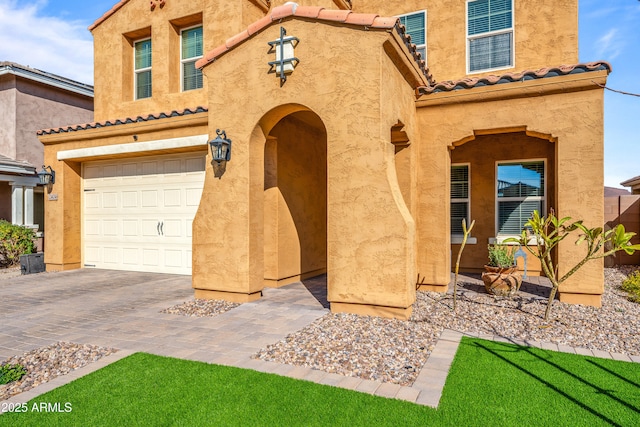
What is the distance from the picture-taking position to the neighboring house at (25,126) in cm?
1506

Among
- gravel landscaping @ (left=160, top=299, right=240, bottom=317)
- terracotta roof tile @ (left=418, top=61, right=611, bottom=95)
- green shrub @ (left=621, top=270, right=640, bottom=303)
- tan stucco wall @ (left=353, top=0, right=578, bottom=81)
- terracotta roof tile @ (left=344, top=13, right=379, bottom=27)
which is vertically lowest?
gravel landscaping @ (left=160, top=299, right=240, bottom=317)

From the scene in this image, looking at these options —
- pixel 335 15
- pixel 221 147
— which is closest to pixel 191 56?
pixel 221 147

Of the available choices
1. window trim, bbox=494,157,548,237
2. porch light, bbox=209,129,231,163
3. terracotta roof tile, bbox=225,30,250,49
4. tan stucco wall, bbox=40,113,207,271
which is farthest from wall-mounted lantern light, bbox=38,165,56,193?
window trim, bbox=494,157,548,237

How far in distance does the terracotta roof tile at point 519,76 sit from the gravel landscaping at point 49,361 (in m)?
7.38

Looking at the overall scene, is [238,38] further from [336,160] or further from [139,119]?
[139,119]

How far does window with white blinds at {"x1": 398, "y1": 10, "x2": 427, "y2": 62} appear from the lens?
1077 cm

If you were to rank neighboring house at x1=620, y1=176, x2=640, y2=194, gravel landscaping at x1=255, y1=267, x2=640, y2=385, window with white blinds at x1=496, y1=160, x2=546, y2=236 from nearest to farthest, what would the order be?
gravel landscaping at x1=255, y1=267, x2=640, y2=385, window with white blinds at x1=496, y1=160, x2=546, y2=236, neighboring house at x1=620, y1=176, x2=640, y2=194

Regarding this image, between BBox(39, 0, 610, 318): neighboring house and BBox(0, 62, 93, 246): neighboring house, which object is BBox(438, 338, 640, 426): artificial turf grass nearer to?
BBox(39, 0, 610, 318): neighboring house

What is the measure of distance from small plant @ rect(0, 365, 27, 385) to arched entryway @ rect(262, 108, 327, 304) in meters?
5.16

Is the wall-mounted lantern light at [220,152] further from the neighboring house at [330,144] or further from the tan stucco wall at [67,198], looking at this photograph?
the tan stucco wall at [67,198]

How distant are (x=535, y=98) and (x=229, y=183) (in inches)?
238

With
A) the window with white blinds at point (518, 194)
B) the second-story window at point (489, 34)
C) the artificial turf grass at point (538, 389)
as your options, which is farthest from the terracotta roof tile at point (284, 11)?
the window with white blinds at point (518, 194)

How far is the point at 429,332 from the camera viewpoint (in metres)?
5.73

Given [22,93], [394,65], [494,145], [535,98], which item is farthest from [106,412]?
[22,93]
